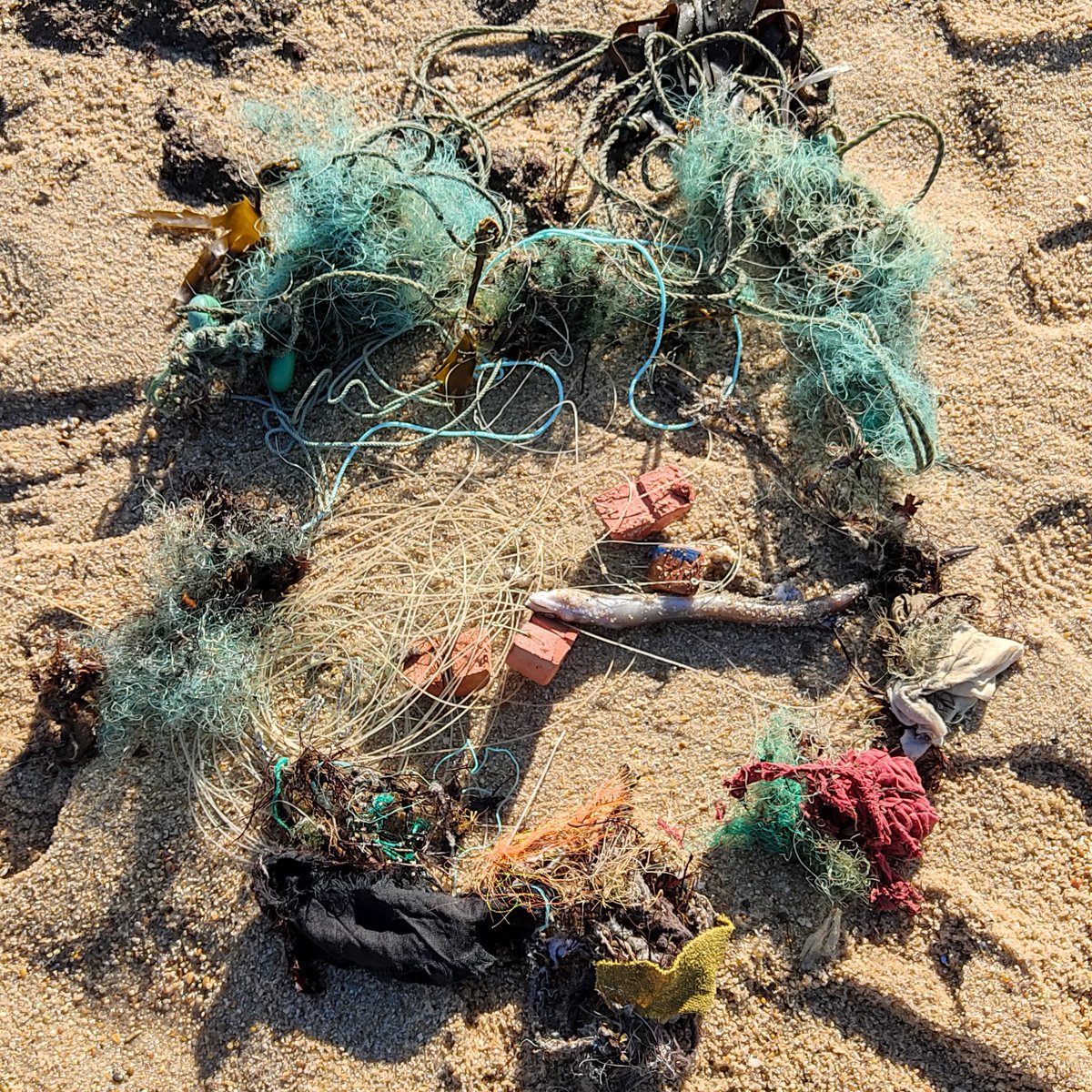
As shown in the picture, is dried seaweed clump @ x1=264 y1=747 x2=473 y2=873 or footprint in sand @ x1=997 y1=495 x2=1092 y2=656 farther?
footprint in sand @ x1=997 y1=495 x2=1092 y2=656

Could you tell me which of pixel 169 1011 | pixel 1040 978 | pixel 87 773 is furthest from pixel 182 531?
pixel 1040 978

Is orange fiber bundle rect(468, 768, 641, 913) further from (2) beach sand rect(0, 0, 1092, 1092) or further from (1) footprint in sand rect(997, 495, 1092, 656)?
(1) footprint in sand rect(997, 495, 1092, 656)

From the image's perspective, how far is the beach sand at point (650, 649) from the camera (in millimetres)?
2816

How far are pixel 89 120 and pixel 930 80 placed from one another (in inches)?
150

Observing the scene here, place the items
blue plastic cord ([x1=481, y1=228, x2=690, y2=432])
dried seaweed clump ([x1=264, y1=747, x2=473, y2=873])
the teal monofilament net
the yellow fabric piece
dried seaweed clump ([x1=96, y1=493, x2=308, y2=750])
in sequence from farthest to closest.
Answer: blue plastic cord ([x1=481, y1=228, x2=690, y2=432]), the teal monofilament net, dried seaweed clump ([x1=96, y1=493, x2=308, y2=750]), dried seaweed clump ([x1=264, y1=747, x2=473, y2=873]), the yellow fabric piece

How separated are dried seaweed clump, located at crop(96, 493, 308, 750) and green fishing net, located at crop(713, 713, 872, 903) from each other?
1.82 metres

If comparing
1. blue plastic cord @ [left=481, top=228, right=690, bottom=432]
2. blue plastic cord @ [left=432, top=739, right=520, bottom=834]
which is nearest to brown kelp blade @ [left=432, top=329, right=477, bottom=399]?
blue plastic cord @ [left=481, top=228, right=690, bottom=432]

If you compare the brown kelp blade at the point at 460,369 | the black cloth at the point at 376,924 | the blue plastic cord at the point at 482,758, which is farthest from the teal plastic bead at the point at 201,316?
the black cloth at the point at 376,924

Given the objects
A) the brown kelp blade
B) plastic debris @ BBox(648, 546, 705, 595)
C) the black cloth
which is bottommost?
the black cloth

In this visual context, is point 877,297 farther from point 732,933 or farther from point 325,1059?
point 325,1059

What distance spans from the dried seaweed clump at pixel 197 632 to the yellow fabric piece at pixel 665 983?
1.56 metres

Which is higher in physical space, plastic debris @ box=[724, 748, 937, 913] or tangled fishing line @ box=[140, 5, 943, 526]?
tangled fishing line @ box=[140, 5, 943, 526]

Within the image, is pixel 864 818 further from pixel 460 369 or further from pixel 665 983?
pixel 460 369

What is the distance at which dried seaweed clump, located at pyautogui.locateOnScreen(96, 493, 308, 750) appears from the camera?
121 inches
